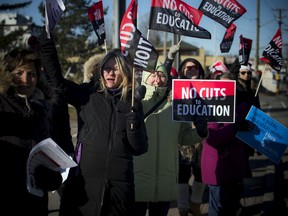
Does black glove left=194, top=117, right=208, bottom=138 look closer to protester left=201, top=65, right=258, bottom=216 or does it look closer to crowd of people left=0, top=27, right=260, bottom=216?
crowd of people left=0, top=27, right=260, bottom=216

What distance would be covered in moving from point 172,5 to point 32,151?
240 centimetres

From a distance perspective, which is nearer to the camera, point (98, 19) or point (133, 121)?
point (133, 121)

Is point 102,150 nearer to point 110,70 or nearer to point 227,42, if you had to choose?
point 110,70

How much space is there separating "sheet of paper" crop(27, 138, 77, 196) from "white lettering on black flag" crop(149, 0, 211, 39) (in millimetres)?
2054

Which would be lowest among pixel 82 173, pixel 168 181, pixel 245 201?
pixel 245 201

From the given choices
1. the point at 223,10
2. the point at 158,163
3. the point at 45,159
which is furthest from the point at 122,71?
the point at 223,10

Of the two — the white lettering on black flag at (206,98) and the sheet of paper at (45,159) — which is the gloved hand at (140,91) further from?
the sheet of paper at (45,159)

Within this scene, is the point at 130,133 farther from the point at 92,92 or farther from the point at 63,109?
the point at 63,109

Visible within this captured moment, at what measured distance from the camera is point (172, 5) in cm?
412

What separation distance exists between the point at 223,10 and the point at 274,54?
1019 millimetres

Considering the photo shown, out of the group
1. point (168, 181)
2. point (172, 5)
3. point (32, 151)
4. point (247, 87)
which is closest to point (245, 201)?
point (247, 87)

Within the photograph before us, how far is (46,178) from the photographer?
2.54 meters

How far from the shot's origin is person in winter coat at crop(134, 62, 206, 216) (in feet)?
11.1

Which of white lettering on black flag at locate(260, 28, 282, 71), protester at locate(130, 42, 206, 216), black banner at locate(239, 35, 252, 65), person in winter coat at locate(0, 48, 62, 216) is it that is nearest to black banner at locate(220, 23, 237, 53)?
black banner at locate(239, 35, 252, 65)
